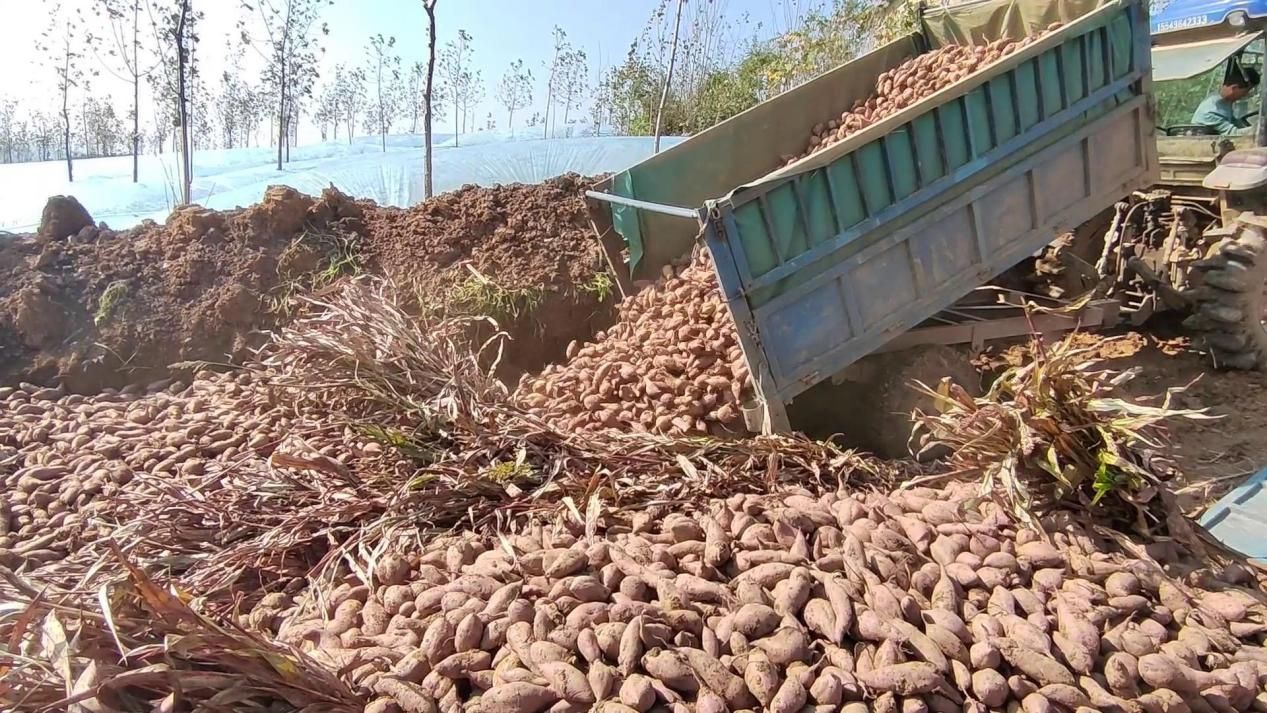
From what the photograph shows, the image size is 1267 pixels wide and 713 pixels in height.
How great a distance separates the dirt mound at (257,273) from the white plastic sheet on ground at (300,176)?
3.25m

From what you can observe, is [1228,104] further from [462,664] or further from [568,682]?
[462,664]

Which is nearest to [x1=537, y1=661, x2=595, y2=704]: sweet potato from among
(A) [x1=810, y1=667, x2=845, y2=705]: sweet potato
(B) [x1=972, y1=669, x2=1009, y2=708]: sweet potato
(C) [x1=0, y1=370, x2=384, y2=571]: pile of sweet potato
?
(A) [x1=810, y1=667, x2=845, y2=705]: sweet potato

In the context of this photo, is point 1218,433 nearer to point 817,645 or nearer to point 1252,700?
point 1252,700

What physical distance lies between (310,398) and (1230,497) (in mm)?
4238

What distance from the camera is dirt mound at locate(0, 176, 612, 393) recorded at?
5.93 meters

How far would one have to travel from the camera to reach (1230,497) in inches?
132

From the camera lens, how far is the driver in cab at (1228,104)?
555 cm

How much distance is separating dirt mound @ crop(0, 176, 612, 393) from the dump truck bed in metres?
1.03

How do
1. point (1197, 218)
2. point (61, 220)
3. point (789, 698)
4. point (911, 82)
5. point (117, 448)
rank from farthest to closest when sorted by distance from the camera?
1. point (61, 220)
2. point (1197, 218)
3. point (911, 82)
4. point (117, 448)
5. point (789, 698)

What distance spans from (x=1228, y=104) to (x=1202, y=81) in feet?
1.03

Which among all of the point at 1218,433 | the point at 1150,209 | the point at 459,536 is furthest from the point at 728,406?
the point at 1150,209

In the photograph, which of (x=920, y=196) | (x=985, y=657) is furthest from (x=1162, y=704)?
(x=920, y=196)

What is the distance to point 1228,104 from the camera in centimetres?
568

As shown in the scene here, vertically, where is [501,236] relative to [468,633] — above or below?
above
